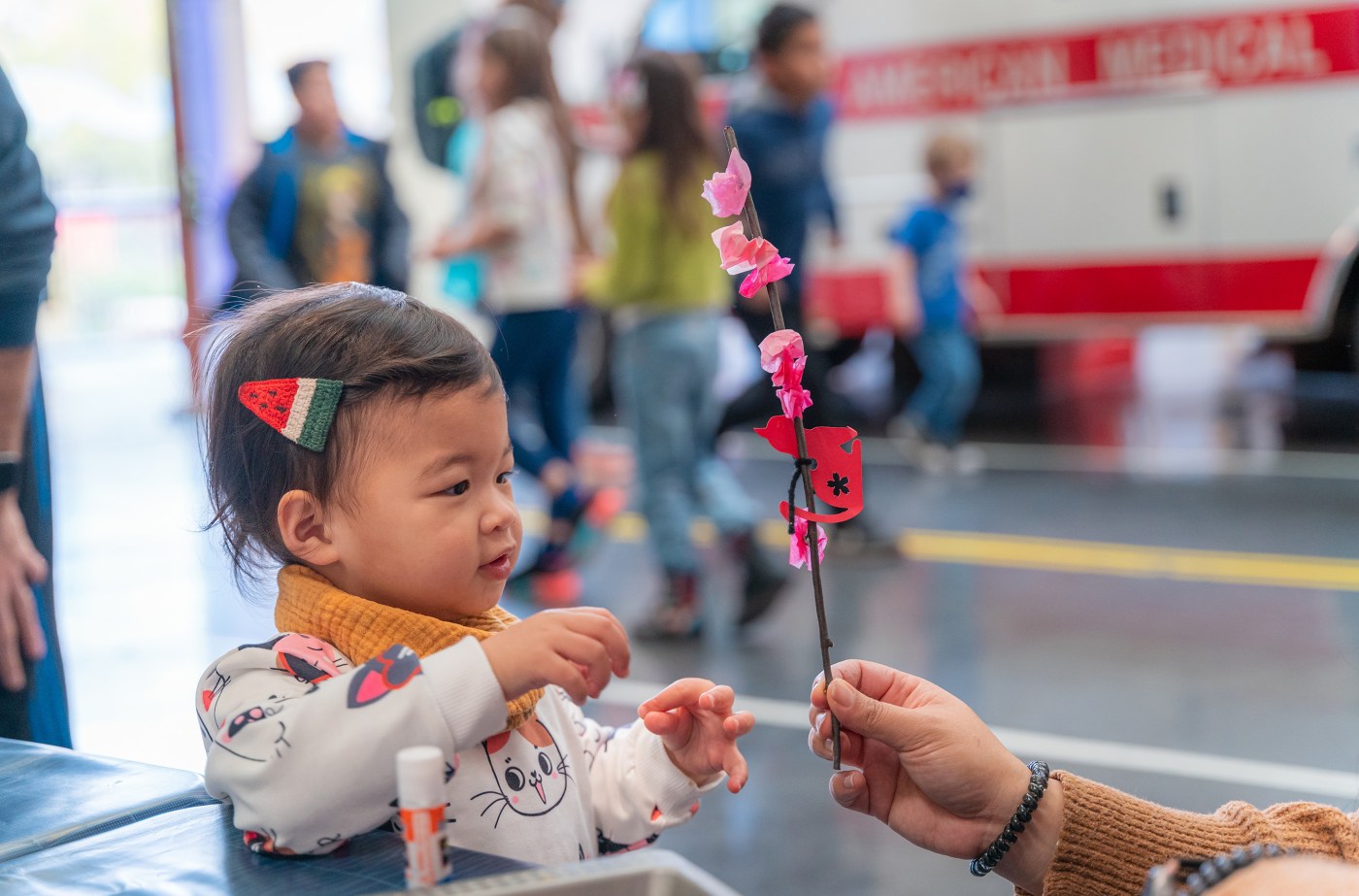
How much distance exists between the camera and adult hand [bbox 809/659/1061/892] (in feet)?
4.47

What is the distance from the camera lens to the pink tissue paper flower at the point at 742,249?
1.20 meters

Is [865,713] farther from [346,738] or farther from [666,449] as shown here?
[666,449]

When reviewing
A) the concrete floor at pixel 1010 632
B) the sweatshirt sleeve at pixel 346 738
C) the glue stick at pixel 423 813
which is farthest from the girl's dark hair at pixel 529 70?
the glue stick at pixel 423 813

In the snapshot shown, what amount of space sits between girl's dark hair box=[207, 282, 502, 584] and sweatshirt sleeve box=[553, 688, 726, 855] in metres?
0.34

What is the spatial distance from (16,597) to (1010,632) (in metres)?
2.82

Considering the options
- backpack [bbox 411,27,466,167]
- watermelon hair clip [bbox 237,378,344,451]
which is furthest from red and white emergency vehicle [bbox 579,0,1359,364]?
watermelon hair clip [bbox 237,378,344,451]

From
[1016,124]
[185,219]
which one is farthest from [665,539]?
[185,219]

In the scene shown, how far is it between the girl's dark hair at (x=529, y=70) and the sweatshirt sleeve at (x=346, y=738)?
3.52m

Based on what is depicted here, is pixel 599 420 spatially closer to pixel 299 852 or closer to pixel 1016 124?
pixel 1016 124

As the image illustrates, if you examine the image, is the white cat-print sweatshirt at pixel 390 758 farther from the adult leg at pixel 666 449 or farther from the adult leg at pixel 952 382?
the adult leg at pixel 952 382

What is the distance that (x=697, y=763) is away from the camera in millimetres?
1454

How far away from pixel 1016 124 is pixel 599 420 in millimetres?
3017

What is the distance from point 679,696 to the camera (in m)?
1.40

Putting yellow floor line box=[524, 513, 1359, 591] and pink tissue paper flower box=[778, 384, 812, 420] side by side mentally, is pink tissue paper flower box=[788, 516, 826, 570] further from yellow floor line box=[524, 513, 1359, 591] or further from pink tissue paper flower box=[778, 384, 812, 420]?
yellow floor line box=[524, 513, 1359, 591]
